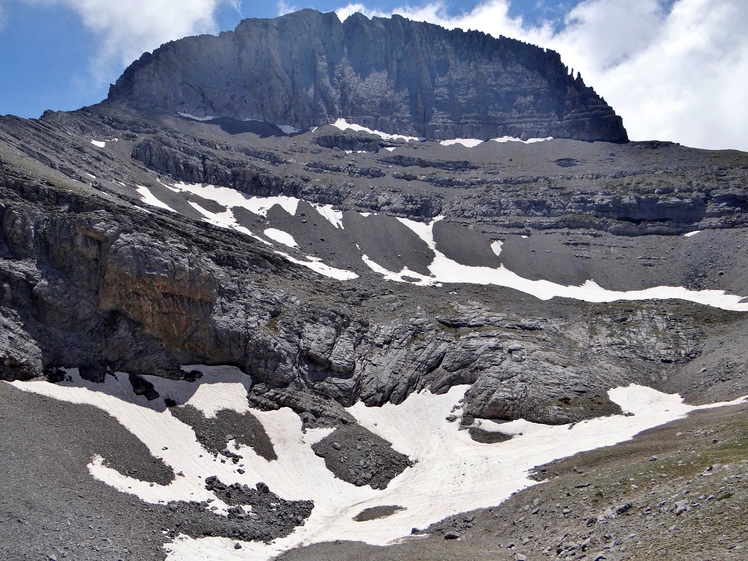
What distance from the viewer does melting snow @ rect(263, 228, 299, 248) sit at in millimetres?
81000

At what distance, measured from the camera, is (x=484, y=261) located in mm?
86000

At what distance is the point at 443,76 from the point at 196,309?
417 feet

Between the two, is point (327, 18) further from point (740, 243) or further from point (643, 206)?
point (740, 243)

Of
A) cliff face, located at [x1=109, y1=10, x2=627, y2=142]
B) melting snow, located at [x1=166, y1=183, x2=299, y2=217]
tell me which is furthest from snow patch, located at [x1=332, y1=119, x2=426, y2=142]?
melting snow, located at [x1=166, y1=183, x2=299, y2=217]

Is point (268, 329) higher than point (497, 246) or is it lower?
lower

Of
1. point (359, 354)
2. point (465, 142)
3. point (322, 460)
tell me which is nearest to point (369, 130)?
point (465, 142)

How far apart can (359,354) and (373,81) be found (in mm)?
115916

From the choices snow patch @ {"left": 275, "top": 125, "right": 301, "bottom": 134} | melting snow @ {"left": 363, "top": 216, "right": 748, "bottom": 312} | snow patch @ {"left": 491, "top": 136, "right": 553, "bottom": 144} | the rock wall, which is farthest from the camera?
snow patch @ {"left": 275, "top": 125, "right": 301, "bottom": 134}

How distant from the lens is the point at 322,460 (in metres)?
Answer: 43.2

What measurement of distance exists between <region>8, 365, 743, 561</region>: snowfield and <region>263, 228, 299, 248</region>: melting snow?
110 feet

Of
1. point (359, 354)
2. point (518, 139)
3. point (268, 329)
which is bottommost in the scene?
point (359, 354)

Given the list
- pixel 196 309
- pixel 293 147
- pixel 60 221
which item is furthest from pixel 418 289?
pixel 293 147

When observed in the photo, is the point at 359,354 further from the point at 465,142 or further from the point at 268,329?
the point at 465,142

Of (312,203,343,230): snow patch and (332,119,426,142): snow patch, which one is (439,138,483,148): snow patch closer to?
(332,119,426,142): snow patch
